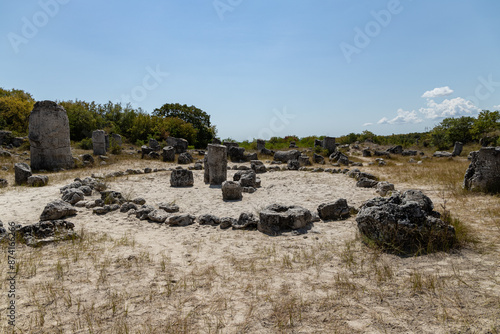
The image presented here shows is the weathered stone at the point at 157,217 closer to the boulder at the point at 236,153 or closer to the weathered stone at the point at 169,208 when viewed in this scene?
the weathered stone at the point at 169,208

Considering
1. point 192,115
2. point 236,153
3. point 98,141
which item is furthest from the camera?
point 192,115

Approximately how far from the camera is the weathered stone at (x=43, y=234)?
4855mm

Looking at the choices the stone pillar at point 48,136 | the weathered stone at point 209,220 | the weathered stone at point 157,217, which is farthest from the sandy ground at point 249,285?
the stone pillar at point 48,136

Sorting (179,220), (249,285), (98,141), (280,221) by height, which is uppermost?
(98,141)

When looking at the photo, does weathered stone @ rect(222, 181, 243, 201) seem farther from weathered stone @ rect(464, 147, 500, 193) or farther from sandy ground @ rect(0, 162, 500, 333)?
weathered stone @ rect(464, 147, 500, 193)

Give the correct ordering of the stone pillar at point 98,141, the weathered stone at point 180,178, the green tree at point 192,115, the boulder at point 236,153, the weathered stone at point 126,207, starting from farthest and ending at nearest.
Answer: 1. the green tree at point 192,115
2. the boulder at point 236,153
3. the stone pillar at point 98,141
4. the weathered stone at point 180,178
5. the weathered stone at point 126,207

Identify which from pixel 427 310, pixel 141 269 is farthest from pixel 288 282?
pixel 141 269

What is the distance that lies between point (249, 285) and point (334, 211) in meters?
3.39

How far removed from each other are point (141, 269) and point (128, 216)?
10.1 ft

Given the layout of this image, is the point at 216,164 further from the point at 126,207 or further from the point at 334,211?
the point at 334,211

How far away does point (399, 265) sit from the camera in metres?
3.84

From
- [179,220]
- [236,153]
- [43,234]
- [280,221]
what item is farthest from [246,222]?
[236,153]

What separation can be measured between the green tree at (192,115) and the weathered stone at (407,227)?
2872cm

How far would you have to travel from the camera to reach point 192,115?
1378 inches
